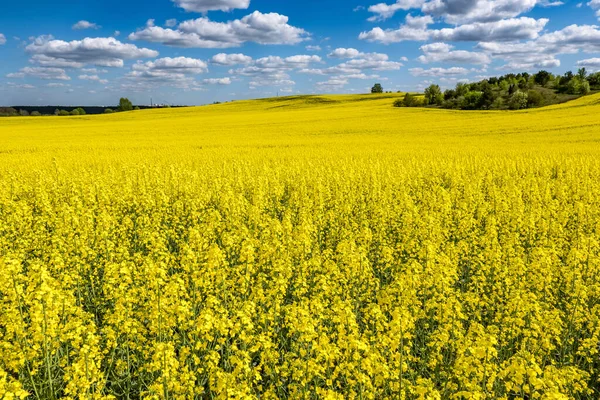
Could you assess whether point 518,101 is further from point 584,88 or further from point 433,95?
point 584,88

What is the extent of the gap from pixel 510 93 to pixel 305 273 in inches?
2830

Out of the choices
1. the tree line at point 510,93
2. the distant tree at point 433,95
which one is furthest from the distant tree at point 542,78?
the distant tree at point 433,95

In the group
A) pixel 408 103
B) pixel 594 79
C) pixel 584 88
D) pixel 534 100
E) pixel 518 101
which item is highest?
pixel 594 79

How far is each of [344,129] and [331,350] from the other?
38.3 metres

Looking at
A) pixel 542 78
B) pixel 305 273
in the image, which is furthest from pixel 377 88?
pixel 305 273

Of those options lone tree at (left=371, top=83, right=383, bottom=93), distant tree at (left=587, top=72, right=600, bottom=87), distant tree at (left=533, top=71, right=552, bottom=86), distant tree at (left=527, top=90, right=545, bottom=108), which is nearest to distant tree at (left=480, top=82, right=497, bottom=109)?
distant tree at (left=527, top=90, right=545, bottom=108)

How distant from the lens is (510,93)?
221ft

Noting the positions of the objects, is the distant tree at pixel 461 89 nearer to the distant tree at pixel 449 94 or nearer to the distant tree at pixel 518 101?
the distant tree at pixel 449 94

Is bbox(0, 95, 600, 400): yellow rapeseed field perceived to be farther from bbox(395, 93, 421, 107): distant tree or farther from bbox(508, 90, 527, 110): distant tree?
bbox(395, 93, 421, 107): distant tree

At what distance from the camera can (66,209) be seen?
9148 millimetres

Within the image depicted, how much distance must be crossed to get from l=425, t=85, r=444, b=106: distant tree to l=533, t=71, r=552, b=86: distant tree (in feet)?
80.0

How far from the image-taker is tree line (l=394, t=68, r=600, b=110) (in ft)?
204

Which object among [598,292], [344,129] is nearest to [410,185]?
[598,292]

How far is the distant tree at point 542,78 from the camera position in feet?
270
